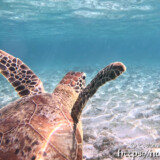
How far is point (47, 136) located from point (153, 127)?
118 inches

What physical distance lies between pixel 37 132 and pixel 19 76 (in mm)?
1948

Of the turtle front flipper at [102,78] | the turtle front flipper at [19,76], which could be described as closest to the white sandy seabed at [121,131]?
the turtle front flipper at [102,78]

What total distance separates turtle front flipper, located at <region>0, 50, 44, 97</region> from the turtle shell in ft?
3.60

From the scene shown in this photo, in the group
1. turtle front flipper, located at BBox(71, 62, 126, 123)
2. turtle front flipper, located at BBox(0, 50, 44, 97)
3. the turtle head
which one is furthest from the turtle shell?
turtle front flipper, located at BBox(0, 50, 44, 97)

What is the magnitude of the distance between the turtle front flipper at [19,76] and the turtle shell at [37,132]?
110 cm

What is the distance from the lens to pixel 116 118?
451 cm

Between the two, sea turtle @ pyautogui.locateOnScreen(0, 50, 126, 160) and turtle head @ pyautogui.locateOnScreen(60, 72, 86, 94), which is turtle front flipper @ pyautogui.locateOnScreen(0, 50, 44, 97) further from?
sea turtle @ pyautogui.locateOnScreen(0, 50, 126, 160)

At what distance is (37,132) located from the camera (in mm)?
1800

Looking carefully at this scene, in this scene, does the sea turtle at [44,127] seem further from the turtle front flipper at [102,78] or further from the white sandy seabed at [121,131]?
the white sandy seabed at [121,131]

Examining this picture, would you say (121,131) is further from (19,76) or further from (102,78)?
(19,76)

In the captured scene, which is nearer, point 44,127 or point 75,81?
point 44,127

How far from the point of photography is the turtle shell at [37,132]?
1.64 metres

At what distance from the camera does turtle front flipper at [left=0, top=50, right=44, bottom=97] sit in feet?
10.7

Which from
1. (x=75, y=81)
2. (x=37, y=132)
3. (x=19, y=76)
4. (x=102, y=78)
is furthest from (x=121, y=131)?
(x=19, y=76)
